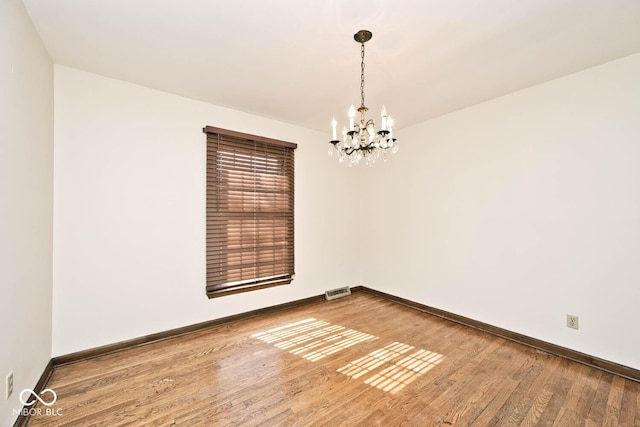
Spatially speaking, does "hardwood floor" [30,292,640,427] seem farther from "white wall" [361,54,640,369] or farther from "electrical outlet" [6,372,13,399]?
"white wall" [361,54,640,369]

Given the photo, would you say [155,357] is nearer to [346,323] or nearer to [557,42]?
[346,323]

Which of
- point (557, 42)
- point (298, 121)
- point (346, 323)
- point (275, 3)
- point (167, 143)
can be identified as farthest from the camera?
point (298, 121)

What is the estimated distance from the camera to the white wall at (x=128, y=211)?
92.4 inches

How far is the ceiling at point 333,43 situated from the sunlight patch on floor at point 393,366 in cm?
260

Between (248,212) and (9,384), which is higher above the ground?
(248,212)

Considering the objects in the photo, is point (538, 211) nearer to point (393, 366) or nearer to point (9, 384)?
point (393, 366)

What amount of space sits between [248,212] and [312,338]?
1674 millimetres

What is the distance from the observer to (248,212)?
3.39m

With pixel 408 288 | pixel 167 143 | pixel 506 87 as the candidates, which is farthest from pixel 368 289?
pixel 167 143

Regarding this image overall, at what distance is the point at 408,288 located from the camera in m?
3.90

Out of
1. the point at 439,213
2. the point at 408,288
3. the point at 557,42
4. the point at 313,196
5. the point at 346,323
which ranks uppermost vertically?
the point at 557,42

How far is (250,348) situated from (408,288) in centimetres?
237

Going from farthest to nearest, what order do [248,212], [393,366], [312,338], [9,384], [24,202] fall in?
[248,212] → [312,338] → [393,366] → [24,202] → [9,384]

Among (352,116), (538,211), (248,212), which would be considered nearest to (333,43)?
(352,116)
